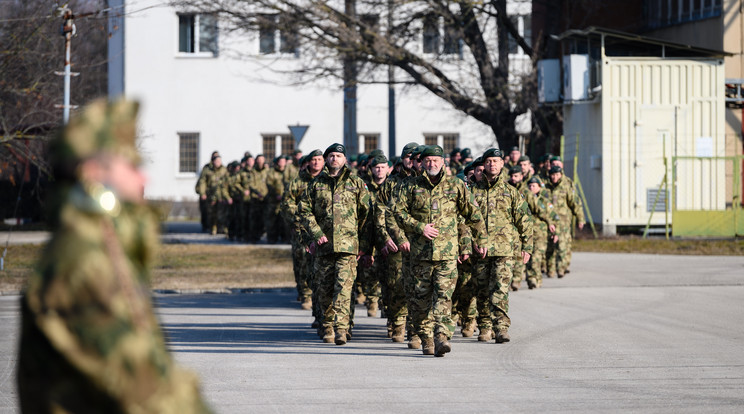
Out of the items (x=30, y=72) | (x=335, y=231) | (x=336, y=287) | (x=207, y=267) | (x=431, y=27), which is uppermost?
(x=431, y=27)

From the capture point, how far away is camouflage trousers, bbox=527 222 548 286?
1803cm

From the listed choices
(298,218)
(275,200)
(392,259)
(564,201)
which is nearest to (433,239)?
(392,259)

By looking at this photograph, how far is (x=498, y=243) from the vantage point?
1254 centimetres

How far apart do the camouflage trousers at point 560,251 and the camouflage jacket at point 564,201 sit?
5.8 inches

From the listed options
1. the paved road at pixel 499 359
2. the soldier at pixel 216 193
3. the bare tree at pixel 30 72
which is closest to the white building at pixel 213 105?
the bare tree at pixel 30 72

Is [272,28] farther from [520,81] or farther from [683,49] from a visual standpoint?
[683,49]

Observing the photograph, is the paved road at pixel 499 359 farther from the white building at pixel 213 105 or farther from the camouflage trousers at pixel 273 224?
the white building at pixel 213 105

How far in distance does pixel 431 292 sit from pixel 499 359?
2.99 ft

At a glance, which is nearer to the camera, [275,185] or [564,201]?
[564,201]

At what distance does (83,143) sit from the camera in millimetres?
3557

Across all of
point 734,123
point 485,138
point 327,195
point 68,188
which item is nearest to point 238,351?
point 327,195

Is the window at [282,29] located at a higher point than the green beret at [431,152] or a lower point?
higher

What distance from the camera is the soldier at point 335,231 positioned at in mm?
12203

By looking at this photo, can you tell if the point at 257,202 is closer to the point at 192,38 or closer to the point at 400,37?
the point at 400,37
